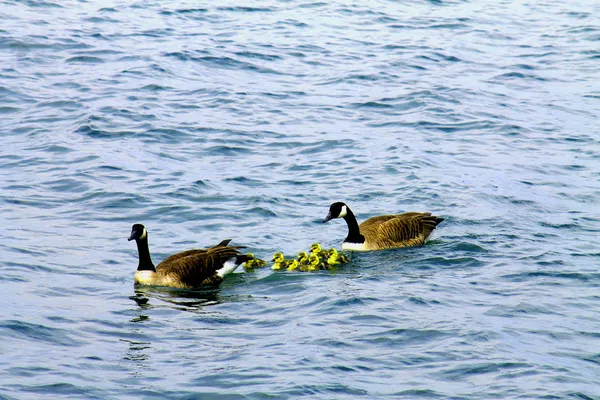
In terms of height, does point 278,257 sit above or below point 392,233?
above

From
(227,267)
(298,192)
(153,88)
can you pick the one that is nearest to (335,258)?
(227,267)

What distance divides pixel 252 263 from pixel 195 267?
39.0 inches

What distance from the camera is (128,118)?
23047mm

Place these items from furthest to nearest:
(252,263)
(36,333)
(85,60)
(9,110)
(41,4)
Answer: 1. (41,4)
2. (85,60)
3. (9,110)
4. (252,263)
5. (36,333)

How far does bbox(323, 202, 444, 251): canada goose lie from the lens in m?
16.4

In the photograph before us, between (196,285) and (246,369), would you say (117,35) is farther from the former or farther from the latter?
(246,369)

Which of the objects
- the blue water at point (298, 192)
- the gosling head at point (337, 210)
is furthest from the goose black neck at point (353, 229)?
the blue water at point (298, 192)

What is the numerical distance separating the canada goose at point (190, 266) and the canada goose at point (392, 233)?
7.33 feet

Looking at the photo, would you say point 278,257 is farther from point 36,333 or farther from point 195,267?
point 36,333

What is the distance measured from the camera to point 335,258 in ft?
51.0

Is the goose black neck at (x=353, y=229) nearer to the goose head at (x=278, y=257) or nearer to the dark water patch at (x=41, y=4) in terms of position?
the goose head at (x=278, y=257)

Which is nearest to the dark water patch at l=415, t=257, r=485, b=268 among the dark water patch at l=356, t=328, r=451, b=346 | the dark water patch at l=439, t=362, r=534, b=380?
the dark water patch at l=356, t=328, r=451, b=346

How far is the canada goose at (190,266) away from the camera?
1465cm

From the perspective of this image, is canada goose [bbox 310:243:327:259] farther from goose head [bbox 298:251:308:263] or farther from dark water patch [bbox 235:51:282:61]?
dark water patch [bbox 235:51:282:61]
